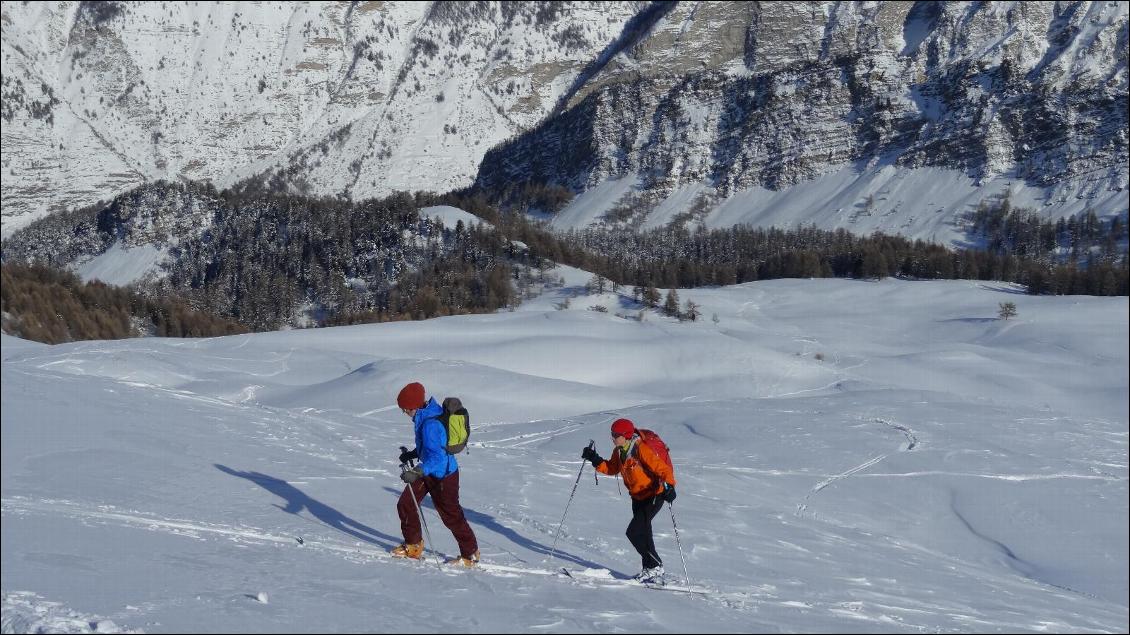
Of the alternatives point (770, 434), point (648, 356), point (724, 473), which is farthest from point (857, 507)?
point (648, 356)

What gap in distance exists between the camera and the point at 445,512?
9.60 meters

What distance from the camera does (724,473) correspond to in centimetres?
2170

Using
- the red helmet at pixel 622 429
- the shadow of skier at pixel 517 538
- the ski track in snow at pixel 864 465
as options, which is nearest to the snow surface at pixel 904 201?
the ski track in snow at pixel 864 465

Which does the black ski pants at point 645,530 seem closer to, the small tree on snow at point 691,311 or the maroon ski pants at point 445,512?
the maroon ski pants at point 445,512

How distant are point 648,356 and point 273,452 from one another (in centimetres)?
4038

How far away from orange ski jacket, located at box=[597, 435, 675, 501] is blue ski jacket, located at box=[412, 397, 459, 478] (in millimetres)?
1798

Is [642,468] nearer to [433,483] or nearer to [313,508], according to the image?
[433,483]

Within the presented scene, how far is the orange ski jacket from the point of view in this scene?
1021 centimetres

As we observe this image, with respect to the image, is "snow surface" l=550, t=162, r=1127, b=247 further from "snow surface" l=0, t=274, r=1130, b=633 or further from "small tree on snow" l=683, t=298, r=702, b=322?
"snow surface" l=0, t=274, r=1130, b=633

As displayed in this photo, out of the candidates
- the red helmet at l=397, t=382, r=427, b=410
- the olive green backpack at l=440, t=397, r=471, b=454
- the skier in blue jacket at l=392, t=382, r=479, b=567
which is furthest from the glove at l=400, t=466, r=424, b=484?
the red helmet at l=397, t=382, r=427, b=410

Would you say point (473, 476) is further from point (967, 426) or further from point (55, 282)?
point (55, 282)

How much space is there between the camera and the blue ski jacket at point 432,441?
9.51 metres

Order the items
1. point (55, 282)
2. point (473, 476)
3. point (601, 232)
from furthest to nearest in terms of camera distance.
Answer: point (601, 232), point (55, 282), point (473, 476)

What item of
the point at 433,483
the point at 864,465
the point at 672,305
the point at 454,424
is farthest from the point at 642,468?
the point at 672,305
